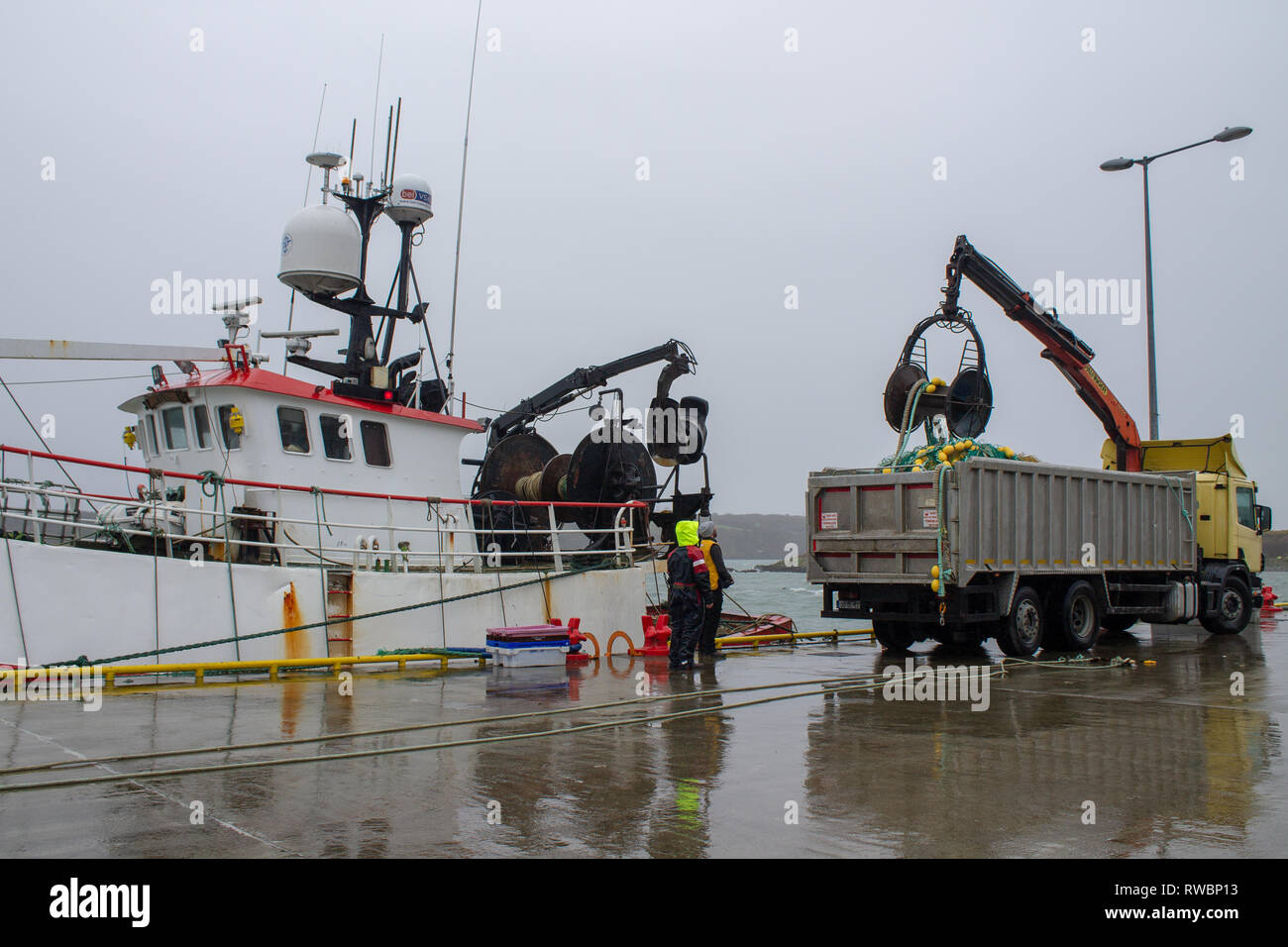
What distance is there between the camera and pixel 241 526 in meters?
11.6

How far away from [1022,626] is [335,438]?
8.96 m

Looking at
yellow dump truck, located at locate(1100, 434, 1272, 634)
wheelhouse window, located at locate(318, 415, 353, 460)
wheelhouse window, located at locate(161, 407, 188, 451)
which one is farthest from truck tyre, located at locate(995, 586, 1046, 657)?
wheelhouse window, located at locate(161, 407, 188, 451)

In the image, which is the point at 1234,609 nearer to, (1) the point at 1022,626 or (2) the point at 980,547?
(1) the point at 1022,626

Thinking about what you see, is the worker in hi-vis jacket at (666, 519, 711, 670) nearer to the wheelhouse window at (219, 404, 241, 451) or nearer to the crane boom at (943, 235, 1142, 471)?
the wheelhouse window at (219, 404, 241, 451)

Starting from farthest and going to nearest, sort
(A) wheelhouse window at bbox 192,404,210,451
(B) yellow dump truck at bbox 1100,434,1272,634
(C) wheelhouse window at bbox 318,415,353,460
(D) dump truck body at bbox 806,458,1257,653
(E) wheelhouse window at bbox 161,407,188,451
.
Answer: (B) yellow dump truck at bbox 1100,434,1272,634
(C) wheelhouse window at bbox 318,415,353,460
(E) wheelhouse window at bbox 161,407,188,451
(A) wheelhouse window at bbox 192,404,210,451
(D) dump truck body at bbox 806,458,1257,653

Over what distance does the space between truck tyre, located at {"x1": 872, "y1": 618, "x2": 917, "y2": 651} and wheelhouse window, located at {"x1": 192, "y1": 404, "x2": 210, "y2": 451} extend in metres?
8.85

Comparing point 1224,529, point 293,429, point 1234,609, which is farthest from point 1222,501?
point 293,429

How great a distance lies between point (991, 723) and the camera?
7.93 m

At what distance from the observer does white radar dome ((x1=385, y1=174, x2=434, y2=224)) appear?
50.1 ft

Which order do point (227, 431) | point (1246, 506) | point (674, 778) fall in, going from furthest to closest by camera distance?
point (1246, 506)
point (227, 431)
point (674, 778)
